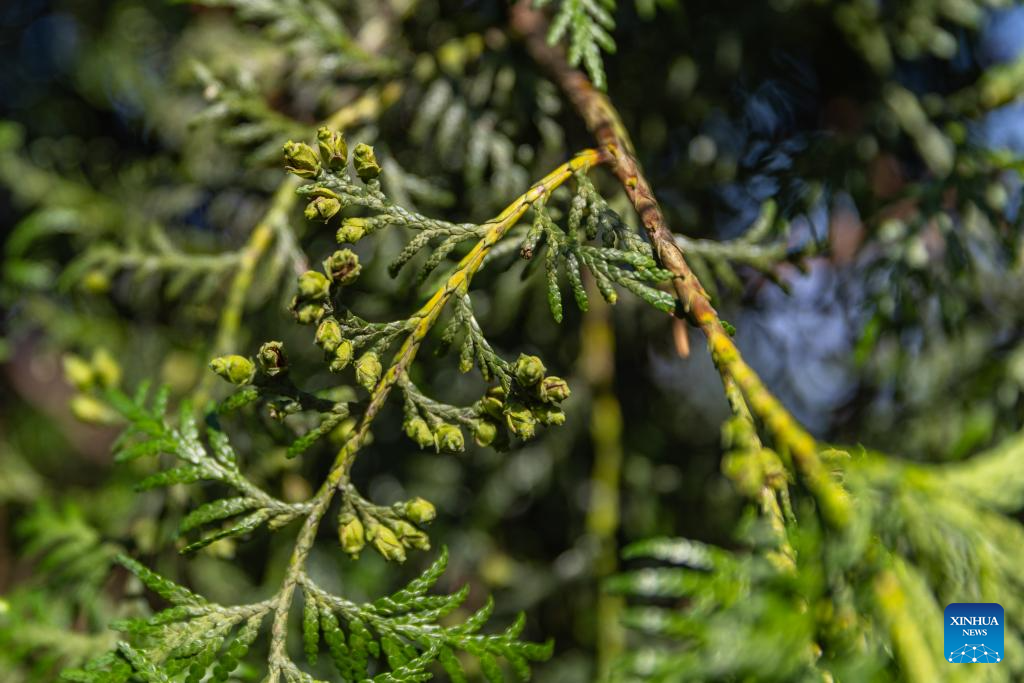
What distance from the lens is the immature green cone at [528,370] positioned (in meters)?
0.82

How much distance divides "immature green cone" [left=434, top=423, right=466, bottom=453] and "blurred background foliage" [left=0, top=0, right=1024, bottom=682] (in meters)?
0.48

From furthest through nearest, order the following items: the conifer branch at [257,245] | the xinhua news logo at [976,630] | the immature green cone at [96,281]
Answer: the immature green cone at [96,281] < the conifer branch at [257,245] < the xinhua news logo at [976,630]

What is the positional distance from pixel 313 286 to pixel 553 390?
0.79 ft

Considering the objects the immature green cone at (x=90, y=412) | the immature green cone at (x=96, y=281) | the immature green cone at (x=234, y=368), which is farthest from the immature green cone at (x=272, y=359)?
the immature green cone at (x=96, y=281)

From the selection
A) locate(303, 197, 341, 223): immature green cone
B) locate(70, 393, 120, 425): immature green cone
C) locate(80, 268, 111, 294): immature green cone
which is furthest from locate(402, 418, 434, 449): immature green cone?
locate(80, 268, 111, 294): immature green cone

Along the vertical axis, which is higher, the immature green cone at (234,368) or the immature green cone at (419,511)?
the immature green cone at (234,368)

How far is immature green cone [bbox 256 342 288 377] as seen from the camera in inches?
34.8

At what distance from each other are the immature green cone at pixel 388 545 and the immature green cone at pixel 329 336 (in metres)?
0.20

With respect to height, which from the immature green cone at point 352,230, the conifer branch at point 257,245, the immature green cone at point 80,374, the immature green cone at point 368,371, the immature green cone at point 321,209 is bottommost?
the immature green cone at point 80,374

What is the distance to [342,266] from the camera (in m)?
0.85

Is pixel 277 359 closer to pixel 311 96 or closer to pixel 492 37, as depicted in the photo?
pixel 492 37

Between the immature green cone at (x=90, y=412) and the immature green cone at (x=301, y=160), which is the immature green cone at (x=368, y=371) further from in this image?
the immature green cone at (x=90, y=412)

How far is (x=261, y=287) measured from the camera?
5.16 feet

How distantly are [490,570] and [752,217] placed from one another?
32.1 inches
